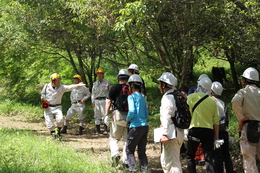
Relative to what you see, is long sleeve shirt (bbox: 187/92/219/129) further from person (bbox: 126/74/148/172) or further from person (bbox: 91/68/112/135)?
person (bbox: 91/68/112/135)

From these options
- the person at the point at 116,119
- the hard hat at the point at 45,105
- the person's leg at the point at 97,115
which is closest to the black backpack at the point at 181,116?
the person at the point at 116,119

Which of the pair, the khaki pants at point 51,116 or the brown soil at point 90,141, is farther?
the khaki pants at point 51,116

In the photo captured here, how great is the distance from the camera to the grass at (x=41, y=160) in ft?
18.2

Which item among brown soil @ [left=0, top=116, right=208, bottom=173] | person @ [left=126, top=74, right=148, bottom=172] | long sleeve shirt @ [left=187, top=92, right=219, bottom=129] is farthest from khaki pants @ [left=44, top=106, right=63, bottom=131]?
long sleeve shirt @ [left=187, top=92, right=219, bottom=129]

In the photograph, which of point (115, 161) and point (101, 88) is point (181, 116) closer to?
point (115, 161)

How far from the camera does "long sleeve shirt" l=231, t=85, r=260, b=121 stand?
6.09 meters

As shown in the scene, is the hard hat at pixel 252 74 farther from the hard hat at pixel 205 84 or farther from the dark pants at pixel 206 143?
the dark pants at pixel 206 143

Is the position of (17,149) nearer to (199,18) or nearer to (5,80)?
(199,18)

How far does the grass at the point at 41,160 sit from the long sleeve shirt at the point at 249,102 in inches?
96.8

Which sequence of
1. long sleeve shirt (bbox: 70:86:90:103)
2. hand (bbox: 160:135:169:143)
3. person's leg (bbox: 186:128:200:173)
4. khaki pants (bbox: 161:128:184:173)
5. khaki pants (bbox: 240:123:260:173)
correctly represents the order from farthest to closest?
long sleeve shirt (bbox: 70:86:90:103), khaki pants (bbox: 240:123:260:173), person's leg (bbox: 186:128:200:173), khaki pants (bbox: 161:128:184:173), hand (bbox: 160:135:169:143)

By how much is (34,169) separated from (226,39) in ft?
21.5

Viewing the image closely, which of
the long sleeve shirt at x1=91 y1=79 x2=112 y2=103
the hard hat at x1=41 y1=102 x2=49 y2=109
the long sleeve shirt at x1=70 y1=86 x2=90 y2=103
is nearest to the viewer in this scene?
the hard hat at x1=41 y1=102 x2=49 y2=109

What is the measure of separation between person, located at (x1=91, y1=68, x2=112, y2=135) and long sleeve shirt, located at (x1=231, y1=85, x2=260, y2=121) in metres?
5.86

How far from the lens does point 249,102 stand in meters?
6.11
